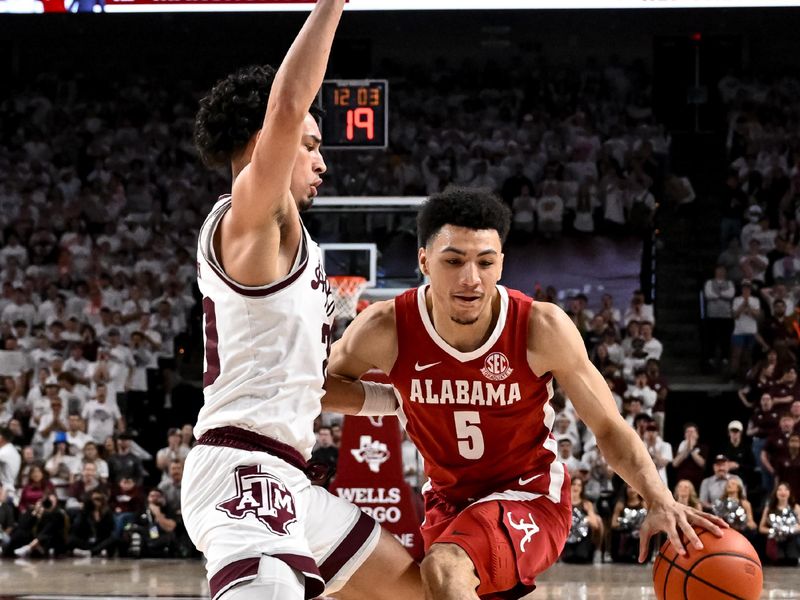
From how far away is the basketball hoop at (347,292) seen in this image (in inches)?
400

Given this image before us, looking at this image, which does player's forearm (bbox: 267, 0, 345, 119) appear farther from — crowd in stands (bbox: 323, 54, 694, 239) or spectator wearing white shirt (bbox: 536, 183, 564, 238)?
spectator wearing white shirt (bbox: 536, 183, 564, 238)

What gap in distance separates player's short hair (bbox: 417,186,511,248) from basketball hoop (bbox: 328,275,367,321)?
220 inches

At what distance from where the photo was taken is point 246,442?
11.6ft

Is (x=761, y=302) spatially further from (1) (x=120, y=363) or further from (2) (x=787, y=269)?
(1) (x=120, y=363)

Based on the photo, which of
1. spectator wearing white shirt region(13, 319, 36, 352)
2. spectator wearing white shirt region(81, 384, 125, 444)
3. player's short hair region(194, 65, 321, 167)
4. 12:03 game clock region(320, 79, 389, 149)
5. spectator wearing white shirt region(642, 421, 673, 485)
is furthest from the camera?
spectator wearing white shirt region(13, 319, 36, 352)

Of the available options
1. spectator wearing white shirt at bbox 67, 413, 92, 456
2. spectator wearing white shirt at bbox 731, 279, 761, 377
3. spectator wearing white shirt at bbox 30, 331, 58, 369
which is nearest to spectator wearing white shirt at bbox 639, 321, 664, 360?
spectator wearing white shirt at bbox 731, 279, 761, 377

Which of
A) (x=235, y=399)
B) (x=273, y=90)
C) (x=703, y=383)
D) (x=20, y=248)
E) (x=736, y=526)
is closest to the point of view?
(x=273, y=90)

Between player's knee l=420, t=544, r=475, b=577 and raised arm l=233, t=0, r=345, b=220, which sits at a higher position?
raised arm l=233, t=0, r=345, b=220

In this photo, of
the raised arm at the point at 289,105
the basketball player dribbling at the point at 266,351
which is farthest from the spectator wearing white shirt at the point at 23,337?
the raised arm at the point at 289,105

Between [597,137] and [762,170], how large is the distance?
7.40 ft

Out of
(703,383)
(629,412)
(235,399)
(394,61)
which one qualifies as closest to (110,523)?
(629,412)

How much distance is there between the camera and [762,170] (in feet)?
53.4

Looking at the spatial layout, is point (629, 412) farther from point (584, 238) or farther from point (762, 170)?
point (762, 170)

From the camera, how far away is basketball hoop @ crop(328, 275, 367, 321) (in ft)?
33.4
